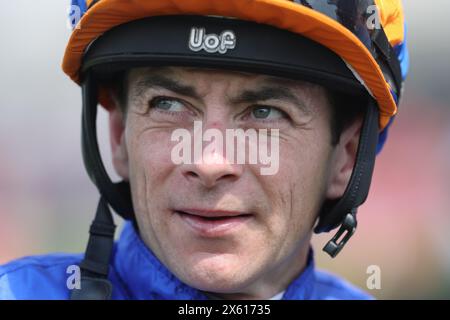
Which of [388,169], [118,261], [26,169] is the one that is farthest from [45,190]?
[118,261]

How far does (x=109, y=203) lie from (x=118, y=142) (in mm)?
248

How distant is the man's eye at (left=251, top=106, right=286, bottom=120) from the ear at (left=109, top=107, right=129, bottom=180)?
600 mm

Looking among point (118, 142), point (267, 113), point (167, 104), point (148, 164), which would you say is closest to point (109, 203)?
point (118, 142)

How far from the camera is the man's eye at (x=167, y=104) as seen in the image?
2406mm

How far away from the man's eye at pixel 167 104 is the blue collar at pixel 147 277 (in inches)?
20.3

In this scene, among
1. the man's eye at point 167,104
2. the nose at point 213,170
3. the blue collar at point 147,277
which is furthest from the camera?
the blue collar at point 147,277

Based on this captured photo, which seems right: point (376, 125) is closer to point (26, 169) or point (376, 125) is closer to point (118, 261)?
point (118, 261)

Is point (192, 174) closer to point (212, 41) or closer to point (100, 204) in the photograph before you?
point (212, 41)

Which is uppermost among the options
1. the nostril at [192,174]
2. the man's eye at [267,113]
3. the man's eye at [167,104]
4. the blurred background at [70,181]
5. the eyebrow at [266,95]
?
the eyebrow at [266,95]

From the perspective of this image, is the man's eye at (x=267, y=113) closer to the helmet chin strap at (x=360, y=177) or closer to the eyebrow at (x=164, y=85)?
the eyebrow at (x=164, y=85)

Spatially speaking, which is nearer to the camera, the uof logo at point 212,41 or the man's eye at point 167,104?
the uof logo at point 212,41

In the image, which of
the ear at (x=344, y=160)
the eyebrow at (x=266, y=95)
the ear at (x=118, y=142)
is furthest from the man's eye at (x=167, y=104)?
the ear at (x=344, y=160)

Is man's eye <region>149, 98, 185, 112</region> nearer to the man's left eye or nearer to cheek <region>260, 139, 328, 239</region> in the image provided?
the man's left eye

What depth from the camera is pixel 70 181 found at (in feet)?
21.8
